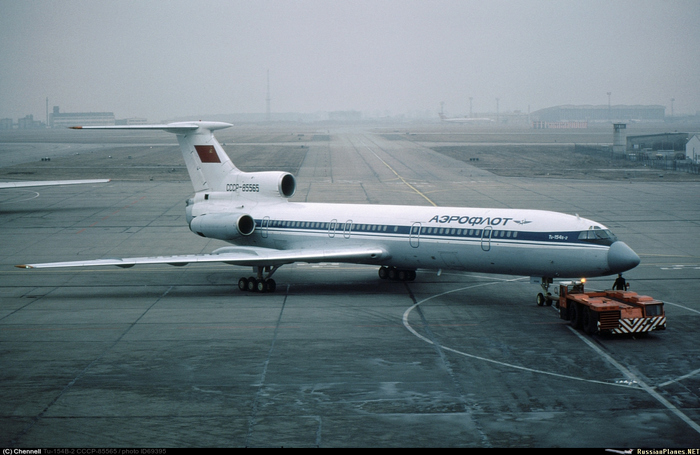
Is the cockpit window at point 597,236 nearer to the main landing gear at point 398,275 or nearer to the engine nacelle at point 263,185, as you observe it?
the main landing gear at point 398,275

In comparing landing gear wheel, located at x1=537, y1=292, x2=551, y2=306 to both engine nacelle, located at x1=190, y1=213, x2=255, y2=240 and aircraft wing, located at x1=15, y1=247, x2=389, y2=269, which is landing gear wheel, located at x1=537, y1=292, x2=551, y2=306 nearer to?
aircraft wing, located at x1=15, y1=247, x2=389, y2=269

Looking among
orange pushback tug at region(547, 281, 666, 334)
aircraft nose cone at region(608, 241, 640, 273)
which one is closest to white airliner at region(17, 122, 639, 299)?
aircraft nose cone at region(608, 241, 640, 273)

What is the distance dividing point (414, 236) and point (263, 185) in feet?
26.6

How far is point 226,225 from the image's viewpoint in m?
30.0

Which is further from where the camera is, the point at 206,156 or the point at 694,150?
the point at 694,150

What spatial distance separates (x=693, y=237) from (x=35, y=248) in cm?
3506

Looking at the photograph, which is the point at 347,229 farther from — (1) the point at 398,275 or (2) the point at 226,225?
(2) the point at 226,225

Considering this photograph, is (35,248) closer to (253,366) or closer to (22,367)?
(22,367)

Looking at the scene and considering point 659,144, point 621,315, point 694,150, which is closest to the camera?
point 621,315

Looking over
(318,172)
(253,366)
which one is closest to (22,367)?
(253,366)

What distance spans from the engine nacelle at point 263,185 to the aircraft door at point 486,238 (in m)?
9.58

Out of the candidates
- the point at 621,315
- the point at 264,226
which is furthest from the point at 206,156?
the point at 621,315

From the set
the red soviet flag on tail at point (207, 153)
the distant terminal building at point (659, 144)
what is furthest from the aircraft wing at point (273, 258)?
the distant terminal building at point (659, 144)

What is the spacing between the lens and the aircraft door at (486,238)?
82.9 feet
